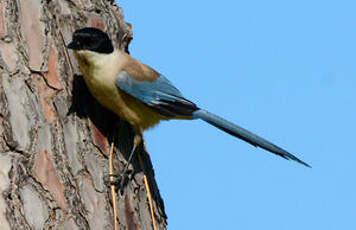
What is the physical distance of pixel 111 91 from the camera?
4605mm

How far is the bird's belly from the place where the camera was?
4.54 metres

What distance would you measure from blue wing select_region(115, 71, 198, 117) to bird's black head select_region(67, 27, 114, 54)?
7.8 inches

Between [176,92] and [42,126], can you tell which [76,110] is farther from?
[176,92]

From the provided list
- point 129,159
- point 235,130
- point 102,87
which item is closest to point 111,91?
point 102,87

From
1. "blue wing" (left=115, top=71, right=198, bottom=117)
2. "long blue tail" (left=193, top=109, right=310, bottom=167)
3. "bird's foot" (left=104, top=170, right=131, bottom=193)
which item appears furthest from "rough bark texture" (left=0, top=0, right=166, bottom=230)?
"long blue tail" (left=193, top=109, right=310, bottom=167)

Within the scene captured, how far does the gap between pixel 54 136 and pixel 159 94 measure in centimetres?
110

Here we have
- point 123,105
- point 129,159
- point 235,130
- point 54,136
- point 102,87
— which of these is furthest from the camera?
point 235,130

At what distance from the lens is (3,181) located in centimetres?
347

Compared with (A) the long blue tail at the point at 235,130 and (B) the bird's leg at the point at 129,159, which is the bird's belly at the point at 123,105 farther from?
(A) the long blue tail at the point at 235,130

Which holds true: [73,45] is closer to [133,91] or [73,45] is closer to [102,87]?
[102,87]

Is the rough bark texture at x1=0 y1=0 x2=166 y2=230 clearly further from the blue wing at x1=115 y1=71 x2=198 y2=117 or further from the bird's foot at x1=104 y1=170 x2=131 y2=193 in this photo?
the blue wing at x1=115 y1=71 x2=198 y2=117

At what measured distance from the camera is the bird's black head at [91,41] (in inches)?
170

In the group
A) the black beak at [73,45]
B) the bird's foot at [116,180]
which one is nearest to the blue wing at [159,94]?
the black beak at [73,45]

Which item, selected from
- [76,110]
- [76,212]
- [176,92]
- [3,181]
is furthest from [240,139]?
[3,181]
